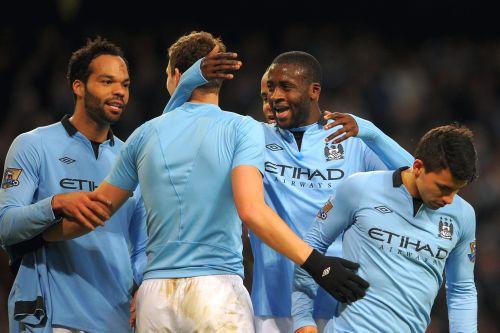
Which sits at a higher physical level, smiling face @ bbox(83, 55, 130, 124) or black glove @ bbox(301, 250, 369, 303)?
smiling face @ bbox(83, 55, 130, 124)

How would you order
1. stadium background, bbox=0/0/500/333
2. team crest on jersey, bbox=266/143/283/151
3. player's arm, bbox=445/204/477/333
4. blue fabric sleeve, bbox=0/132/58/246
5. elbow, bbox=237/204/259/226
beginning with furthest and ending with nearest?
1. stadium background, bbox=0/0/500/333
2. team crest on jersey, bbox=266/143/283/151
3. player's arm, bbox=445/204/477/333
4. blue fabric sleeve, bbox=0/132/58/246
5. elbow, bbox=237/204/259/226

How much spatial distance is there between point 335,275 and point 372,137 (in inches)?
41.5

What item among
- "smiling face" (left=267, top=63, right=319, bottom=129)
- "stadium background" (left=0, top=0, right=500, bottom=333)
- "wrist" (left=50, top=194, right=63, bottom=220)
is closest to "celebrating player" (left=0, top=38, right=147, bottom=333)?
"wrist" (left=50, top=194, right=63, bottom=220)

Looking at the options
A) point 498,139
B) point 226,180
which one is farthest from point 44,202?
point 498,139

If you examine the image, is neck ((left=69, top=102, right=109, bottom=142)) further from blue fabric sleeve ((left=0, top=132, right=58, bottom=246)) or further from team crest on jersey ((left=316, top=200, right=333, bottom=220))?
team crest on jersey ((left=316, top=200, right=333, bottom=220))

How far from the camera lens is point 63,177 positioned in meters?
4.69

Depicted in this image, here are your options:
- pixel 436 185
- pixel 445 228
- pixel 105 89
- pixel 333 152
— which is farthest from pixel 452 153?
pixel 105 89

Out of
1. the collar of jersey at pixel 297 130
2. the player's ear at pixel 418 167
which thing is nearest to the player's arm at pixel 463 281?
the player's ear at pixel 418 167

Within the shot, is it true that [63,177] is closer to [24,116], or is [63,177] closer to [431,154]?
[431,154]

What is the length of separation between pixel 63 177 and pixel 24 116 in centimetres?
586

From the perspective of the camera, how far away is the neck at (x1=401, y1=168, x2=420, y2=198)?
4.29 m

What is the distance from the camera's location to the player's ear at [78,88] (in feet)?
16.3

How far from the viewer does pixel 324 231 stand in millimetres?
4320

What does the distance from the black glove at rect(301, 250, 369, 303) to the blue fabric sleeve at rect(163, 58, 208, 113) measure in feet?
3.21
